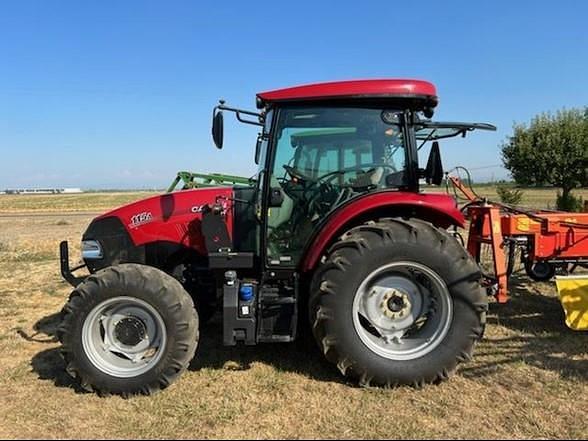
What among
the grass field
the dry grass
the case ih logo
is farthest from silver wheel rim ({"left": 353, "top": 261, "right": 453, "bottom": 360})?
the dry grass

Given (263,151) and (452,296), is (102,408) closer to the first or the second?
(263,151)

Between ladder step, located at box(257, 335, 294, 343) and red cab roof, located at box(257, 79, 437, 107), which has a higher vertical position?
red cab roof, located at box(257, 79, 437, 107)

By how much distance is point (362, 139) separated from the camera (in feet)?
14.2

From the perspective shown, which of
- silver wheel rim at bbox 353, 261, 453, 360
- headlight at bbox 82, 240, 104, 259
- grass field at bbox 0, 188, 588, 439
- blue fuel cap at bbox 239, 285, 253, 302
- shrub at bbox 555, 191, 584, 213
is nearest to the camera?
grass field at bbox 0, 188, 588, 439

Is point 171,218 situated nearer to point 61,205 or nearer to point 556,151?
point 556,151

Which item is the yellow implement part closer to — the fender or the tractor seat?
the fender

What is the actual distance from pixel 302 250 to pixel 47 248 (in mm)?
11440

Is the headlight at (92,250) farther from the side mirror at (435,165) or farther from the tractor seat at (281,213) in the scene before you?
the side mirror at (435,165)

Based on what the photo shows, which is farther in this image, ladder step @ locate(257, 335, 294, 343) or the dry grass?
the dry grass

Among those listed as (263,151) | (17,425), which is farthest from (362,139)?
(17,425)

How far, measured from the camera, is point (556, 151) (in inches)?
863

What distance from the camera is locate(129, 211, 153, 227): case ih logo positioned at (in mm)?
4828

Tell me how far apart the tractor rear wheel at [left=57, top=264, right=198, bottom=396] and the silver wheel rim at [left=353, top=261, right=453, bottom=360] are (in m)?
1.42

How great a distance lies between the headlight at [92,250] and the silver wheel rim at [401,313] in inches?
100
